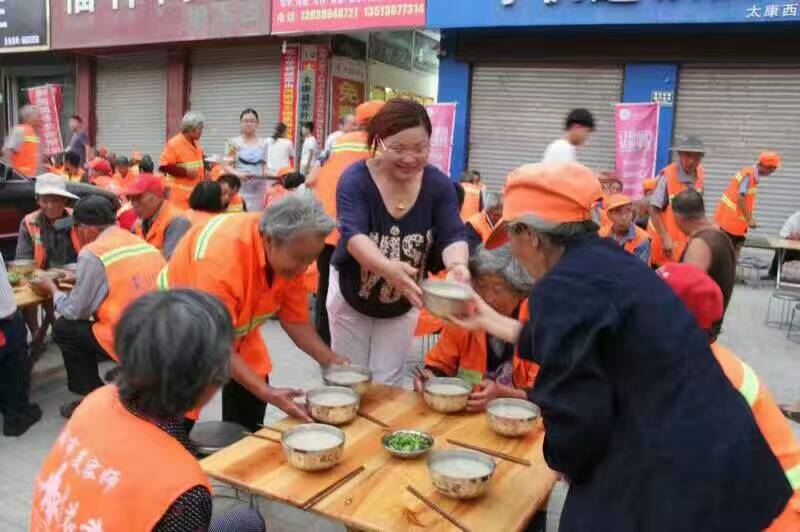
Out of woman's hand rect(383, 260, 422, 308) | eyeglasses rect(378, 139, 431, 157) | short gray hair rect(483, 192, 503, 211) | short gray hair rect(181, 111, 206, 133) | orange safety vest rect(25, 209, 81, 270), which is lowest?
orange safety vest rect(25, 209, 81, 270)

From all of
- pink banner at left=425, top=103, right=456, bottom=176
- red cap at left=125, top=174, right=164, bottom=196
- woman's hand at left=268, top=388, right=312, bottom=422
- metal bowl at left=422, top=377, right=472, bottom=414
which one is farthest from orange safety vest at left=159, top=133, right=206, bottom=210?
metal bowl at left=422, top=377, right=472, bottom=414

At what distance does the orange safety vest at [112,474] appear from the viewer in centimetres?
123

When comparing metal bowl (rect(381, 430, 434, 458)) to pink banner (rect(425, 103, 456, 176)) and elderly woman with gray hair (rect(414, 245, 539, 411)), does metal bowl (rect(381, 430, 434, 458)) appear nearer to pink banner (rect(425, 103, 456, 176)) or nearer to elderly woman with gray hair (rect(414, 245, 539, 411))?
elderly woman with gray hair (rect(414, 245, 539, 411))

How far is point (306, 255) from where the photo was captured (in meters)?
2.29

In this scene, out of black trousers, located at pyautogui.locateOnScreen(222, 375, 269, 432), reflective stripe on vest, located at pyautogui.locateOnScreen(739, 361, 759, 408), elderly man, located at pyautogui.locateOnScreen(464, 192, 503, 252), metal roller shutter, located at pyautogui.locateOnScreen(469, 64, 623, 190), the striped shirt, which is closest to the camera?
reflective stripe on vest, located at pyautogui.locateOnScreen(739, 361, 759, 408)

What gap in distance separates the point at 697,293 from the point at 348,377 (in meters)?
1.23

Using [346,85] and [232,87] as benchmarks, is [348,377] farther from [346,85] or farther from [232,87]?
[232,87]

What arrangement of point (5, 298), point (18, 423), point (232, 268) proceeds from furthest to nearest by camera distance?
1. point (18, 423)
2. point (5, 298)
3. point (232, 268)

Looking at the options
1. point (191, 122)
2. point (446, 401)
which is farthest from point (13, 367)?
point (191, 122)

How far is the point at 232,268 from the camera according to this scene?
7.38 ft

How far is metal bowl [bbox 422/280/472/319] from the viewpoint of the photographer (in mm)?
1814

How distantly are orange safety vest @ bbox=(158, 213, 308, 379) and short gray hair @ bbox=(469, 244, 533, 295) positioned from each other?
75 centimetres

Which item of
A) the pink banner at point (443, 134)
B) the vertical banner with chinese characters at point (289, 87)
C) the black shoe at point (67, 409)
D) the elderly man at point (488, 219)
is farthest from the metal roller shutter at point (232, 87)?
the black shoe at point (67, 409)

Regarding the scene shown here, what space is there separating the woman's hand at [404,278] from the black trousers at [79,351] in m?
2.20
